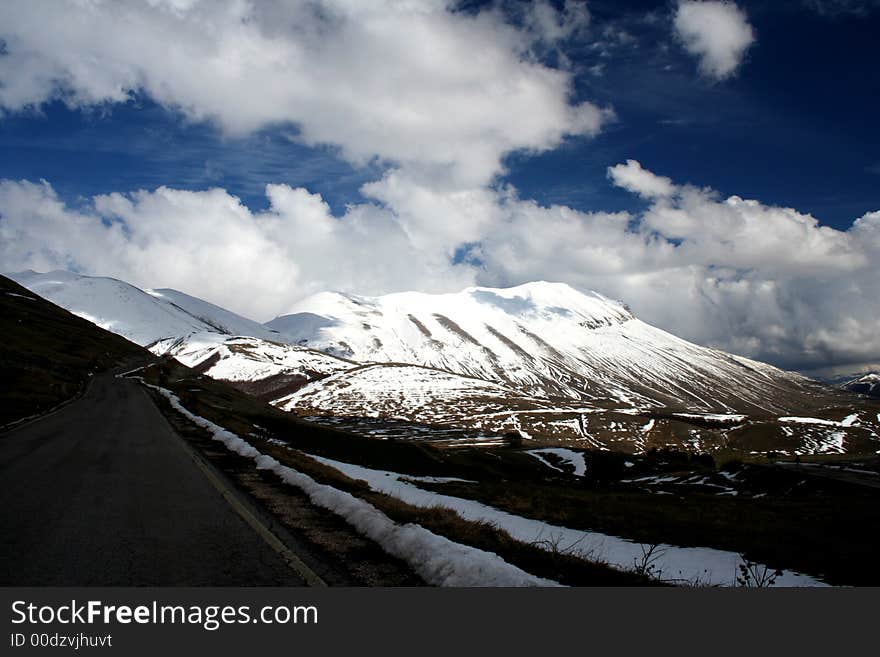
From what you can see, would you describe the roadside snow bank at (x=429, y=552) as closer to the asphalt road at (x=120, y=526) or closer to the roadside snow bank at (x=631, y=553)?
the asphalt road at (x=120, y=526)

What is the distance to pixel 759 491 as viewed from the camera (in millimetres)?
54969

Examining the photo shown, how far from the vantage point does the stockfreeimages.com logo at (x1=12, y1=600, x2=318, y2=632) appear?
609cm

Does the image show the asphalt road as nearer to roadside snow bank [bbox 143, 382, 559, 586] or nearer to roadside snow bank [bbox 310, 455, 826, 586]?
roadside snow bank [bbox 143, 382, 559, 586]

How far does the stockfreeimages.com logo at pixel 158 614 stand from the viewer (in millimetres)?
6086

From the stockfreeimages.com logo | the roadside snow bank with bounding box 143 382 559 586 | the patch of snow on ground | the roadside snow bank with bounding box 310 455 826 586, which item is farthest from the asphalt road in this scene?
the patch of snow on ground

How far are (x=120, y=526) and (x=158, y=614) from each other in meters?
4.63

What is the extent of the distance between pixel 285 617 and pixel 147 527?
5265 millimetres

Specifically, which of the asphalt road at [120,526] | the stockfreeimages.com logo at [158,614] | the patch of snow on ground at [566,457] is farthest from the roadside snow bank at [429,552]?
the patch of snow on ground at [566,457]

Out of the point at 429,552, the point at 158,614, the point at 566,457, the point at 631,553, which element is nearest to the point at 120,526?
the point at 158,614

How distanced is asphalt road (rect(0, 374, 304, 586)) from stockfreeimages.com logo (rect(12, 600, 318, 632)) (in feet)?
2.44

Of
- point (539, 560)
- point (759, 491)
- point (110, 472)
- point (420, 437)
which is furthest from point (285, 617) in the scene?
point (420, 437)

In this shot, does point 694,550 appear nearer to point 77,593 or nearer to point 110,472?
point 77,593

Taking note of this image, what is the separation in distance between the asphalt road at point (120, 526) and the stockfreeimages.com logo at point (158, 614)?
2.44 ft

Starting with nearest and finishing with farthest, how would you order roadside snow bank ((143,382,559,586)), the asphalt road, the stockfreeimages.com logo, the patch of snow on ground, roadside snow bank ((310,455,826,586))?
the stockfreeimages.com logo
the asphalt road
roadside snow bank ((143,382,559,586))
roadside snow bank ((310,455,826,586))
the patch of snow on ground
